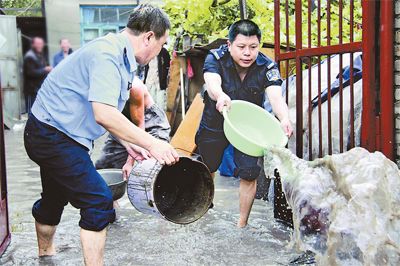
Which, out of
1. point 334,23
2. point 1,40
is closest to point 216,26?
point 334,23

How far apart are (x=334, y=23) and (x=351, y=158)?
5.58m

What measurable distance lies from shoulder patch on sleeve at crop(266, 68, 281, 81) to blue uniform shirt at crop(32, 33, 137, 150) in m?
1.78

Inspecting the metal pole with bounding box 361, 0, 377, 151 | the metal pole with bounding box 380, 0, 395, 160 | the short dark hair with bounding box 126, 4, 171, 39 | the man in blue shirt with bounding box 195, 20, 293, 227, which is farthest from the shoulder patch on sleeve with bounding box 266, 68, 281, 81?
the short dark hair with bounding box 126, 4, 171, 39

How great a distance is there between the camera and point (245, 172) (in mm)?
5031

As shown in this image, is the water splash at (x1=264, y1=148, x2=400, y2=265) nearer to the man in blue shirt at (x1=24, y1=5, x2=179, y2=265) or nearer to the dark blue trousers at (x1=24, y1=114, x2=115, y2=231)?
the man in blue shirt at (x1=24, y1=5, x2=179, y2=265)

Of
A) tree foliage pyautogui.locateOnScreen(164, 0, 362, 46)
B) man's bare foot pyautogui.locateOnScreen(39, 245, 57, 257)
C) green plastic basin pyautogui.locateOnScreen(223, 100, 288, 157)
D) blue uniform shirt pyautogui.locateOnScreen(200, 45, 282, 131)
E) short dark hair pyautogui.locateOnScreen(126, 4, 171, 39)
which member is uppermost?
tree foliage pyautogui.locateOnScreen(164, 0, 362, 46)

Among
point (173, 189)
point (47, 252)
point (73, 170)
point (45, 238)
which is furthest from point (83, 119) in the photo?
point (47, 252)

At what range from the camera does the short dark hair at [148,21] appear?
3545 millimetres

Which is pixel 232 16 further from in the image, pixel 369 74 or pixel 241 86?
pixel 369 74

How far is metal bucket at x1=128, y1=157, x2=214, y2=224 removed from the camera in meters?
3.73

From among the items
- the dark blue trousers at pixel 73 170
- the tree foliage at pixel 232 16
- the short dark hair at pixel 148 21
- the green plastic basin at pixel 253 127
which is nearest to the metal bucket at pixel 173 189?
the dark blue trousers at pixel 73 170

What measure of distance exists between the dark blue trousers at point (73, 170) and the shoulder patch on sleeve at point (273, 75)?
2.05 m

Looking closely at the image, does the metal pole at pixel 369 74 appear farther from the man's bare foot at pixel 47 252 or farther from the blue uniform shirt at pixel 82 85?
the man's bare foot at pixel 47 252

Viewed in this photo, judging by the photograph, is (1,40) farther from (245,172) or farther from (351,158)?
(351,158)
